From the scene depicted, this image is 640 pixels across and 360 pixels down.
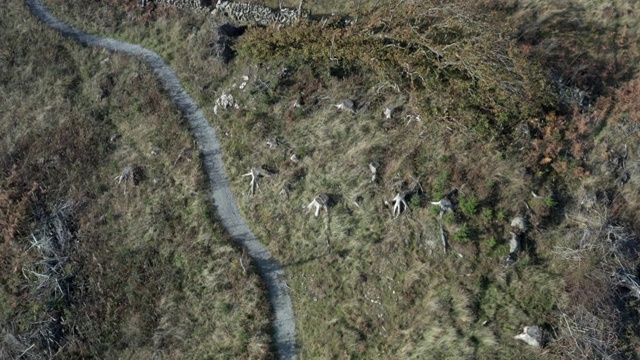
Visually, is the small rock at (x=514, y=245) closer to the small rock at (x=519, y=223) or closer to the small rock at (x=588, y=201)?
the small rock at (x=519, y=223)

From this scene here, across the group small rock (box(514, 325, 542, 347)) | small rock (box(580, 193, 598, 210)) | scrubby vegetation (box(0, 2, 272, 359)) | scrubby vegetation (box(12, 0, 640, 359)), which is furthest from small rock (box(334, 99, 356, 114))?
small rock (box(514, 325, 542, 347))

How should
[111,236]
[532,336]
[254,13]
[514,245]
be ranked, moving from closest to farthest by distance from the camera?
[532,336], [514,245], [111,236], [254,13]

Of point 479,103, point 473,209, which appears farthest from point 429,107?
point 473,209

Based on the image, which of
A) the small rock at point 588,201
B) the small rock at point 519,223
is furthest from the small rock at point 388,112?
the small rock at point 588,201

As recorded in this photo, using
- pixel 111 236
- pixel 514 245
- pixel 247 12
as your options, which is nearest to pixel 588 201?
pixel 514 245

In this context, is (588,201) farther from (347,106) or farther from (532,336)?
(347,106)

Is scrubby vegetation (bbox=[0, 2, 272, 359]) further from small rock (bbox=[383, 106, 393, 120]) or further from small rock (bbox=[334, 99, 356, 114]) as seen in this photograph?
small rock (bbox=[383, 106, 393, 120])

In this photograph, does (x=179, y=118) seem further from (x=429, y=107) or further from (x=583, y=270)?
(x=583, y=270)
